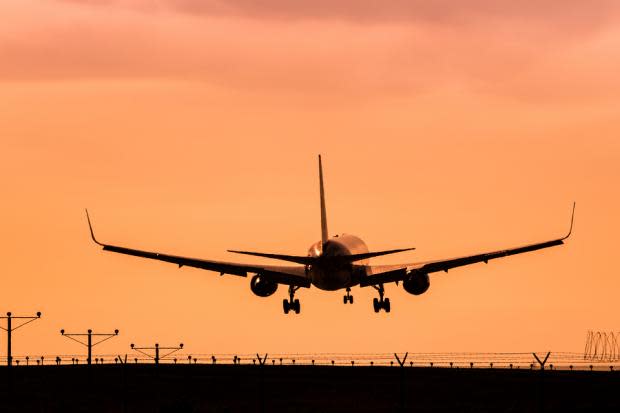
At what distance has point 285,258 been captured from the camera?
348 ft

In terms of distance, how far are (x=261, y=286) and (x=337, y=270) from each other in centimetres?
1026

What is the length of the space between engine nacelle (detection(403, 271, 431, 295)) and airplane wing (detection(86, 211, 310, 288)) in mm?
9073

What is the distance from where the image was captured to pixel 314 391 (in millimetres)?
116062

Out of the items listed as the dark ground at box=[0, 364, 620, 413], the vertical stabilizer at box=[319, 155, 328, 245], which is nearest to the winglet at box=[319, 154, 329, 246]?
the vertical stabilizer at box=[319, 155, 328, 245]

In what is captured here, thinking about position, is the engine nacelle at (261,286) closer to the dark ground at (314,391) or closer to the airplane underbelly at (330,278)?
the airplane underbelly at (330,278)

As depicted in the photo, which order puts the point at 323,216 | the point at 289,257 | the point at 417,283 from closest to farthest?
1. the point at 289,257
2. the point at 417,283
3. the point at 323,216

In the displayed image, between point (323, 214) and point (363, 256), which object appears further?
point (323, 214)

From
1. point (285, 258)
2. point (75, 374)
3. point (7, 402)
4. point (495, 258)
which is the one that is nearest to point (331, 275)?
point (285, 258)

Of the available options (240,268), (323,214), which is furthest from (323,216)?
(240,268)

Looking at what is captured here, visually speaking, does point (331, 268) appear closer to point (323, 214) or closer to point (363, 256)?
point (363, 256)

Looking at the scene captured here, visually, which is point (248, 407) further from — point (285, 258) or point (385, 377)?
point (385, 377)

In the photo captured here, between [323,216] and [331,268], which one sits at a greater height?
[323,216]

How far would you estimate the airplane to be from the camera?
114062 millimetres

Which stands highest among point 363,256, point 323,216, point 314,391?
point 323,216
